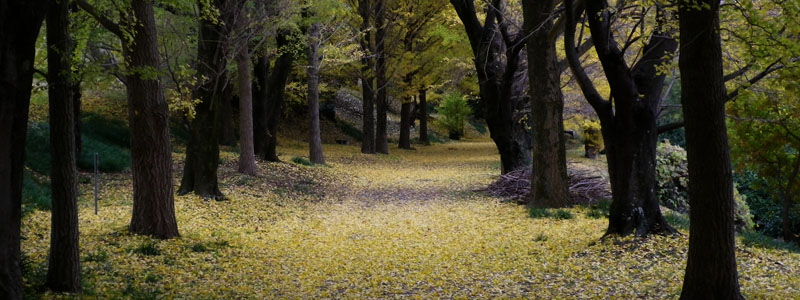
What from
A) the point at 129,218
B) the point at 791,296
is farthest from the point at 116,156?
the point at 791,296

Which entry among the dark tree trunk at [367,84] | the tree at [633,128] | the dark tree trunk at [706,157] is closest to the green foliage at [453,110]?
the dark tree trunk at [367,84]

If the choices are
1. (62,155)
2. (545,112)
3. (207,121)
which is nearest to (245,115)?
(207,121)

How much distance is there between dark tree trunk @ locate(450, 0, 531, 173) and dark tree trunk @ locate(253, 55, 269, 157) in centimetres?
669

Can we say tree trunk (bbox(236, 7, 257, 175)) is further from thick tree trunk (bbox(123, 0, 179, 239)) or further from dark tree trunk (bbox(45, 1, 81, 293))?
dark tree trunk (bbox(45, 1, 81, 293))

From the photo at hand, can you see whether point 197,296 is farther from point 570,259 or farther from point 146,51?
point 570,259

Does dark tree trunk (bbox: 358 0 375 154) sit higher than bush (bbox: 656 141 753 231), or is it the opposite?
dark tree trunk (bbox: 358 0 375 154)

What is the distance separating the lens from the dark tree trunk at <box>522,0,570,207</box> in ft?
36.2

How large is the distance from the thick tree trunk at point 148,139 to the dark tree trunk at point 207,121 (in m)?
2.62

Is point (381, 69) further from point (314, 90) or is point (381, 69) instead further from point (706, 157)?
point (706, 157)

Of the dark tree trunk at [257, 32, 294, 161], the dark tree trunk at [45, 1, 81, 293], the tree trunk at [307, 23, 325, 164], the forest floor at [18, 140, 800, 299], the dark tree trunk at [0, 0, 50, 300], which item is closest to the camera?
the dark tree trunk at [0, 0, 50, 300]

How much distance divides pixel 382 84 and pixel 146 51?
17.7 m

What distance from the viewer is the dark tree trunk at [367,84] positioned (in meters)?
23.6

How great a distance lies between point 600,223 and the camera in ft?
32.3

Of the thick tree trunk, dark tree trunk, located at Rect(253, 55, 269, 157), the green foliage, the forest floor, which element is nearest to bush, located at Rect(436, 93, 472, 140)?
the green foliage
